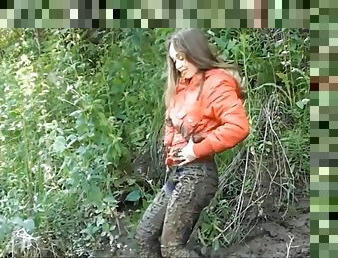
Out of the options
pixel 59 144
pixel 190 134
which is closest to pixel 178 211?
pixel 190 134

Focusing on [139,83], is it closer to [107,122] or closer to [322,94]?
[107,122]

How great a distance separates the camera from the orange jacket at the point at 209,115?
139cm

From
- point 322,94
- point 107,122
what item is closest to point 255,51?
point 322,94

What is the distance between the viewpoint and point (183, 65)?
1.42 meters

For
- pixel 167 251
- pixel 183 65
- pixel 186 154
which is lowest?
pixel 167 251

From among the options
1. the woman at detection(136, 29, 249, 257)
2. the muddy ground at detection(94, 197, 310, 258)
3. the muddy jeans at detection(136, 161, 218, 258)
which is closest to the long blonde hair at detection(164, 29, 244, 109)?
the woman at detection(136, 29, 249, 257)

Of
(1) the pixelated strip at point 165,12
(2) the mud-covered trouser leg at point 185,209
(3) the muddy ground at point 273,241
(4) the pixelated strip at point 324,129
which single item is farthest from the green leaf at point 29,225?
(4) the pixelated strip at point 324,129

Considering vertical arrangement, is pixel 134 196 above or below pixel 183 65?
below

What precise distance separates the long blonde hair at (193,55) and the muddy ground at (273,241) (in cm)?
25

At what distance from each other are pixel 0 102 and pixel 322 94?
599mm

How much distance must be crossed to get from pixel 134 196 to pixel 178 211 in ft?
0.30

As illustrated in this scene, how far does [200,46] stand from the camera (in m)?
1.42

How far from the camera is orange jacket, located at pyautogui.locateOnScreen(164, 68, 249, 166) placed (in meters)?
1.39

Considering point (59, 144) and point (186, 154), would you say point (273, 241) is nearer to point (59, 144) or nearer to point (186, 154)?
point (186, 154)
